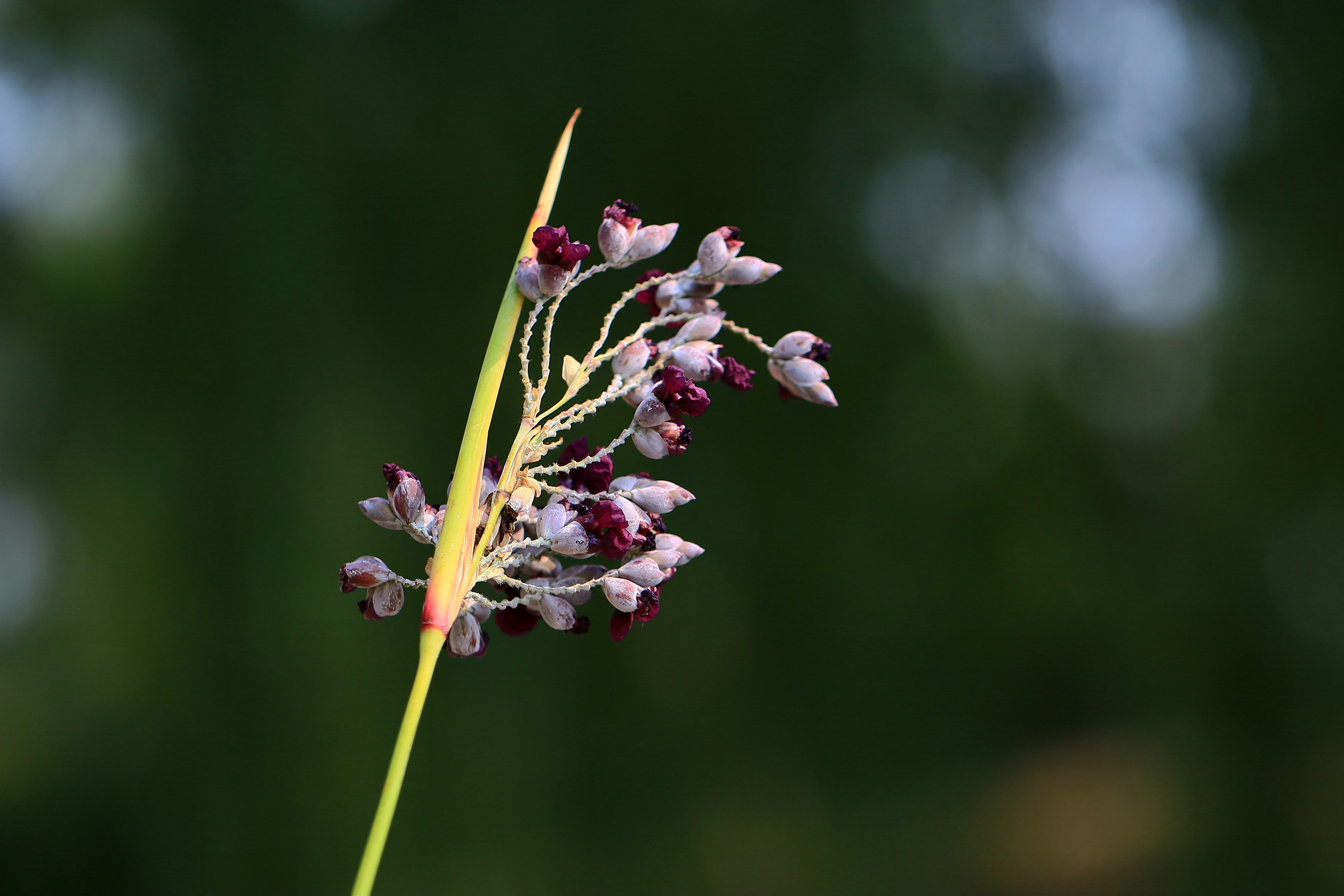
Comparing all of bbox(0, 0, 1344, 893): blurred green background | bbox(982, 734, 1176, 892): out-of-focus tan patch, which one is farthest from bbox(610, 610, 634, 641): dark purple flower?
bbox(982, 734, 1176, 892): out-of-focus tan patch

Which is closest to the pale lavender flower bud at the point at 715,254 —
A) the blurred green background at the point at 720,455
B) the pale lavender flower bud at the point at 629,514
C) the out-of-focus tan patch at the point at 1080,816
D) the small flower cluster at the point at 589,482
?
the small flower cluster at the point at 589,482

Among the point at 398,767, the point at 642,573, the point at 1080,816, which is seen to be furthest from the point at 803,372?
the point at 1080,816

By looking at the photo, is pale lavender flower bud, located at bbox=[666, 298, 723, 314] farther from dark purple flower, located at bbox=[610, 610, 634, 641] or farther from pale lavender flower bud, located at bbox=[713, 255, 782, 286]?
dark purple flower, located at bbox=[610, 610, 634, 641]

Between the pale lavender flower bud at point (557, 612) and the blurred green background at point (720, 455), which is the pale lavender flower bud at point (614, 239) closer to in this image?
the pale lavender flower bud at point (557, 612)

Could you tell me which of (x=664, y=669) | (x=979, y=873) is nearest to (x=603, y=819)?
(x=664, y=669)

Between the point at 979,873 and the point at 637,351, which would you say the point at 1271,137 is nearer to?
the point at 979,873

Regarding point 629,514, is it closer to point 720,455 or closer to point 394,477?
point 394,477
